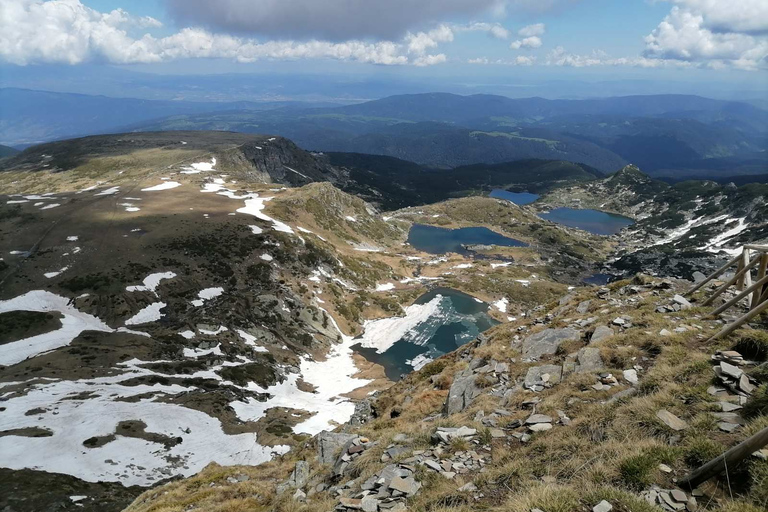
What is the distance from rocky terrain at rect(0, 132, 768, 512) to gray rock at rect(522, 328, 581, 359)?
142mm

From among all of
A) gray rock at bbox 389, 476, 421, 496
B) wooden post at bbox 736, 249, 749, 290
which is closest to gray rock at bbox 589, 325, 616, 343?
wooden post at bbox 736, 249, 749, 290

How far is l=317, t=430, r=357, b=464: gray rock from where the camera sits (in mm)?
17359

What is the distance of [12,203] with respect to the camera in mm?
101625

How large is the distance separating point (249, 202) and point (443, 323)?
7177 centimetres

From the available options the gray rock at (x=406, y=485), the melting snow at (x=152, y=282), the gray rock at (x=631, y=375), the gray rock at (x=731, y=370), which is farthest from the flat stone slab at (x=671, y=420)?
the melting snow at (x=152, y=282)

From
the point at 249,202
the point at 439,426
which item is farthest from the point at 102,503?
the point at 249,202

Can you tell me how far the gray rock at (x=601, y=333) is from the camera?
734 inches

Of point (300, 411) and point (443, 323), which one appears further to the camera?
point (443, 323)

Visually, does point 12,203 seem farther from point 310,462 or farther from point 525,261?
point 525,261

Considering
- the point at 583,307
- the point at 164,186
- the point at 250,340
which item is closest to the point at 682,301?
→ the point at 583,307

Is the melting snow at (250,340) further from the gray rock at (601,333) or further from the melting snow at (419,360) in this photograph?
the gray rock at (601,333)

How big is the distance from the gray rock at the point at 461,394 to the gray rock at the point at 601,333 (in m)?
6.42

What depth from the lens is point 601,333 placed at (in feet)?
63.2

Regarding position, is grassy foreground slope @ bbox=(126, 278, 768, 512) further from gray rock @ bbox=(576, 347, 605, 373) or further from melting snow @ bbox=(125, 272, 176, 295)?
melting snow @ bbox=(125, 272, 176, 295)
